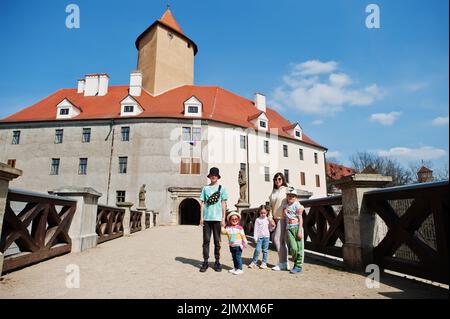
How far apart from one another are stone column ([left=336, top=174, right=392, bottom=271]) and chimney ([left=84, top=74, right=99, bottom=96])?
31.1 meters

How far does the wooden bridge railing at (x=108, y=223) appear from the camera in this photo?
841 cm

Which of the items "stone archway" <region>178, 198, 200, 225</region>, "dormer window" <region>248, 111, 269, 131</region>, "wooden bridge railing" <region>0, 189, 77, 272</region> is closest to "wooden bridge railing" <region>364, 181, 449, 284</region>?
"wooden bridge railing" <region>0, 189, 77, 272</region>

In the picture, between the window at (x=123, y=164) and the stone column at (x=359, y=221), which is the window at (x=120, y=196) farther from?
the stone column at (x=359, y=221)

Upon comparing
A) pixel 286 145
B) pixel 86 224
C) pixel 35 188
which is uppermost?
pixel 286 145

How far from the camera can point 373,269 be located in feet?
13.9

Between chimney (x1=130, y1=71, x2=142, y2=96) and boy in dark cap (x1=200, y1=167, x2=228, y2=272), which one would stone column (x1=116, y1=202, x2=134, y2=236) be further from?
chimney (x1=130, y1=71, x2=142, y2=96)

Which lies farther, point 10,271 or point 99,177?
point 99,177

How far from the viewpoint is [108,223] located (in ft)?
30.1

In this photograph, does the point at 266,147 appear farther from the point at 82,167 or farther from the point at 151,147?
the point at 82,167

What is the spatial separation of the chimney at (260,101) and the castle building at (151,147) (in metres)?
3.66

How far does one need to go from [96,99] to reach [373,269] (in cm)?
3044

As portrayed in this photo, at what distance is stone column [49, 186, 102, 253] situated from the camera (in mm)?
6461
